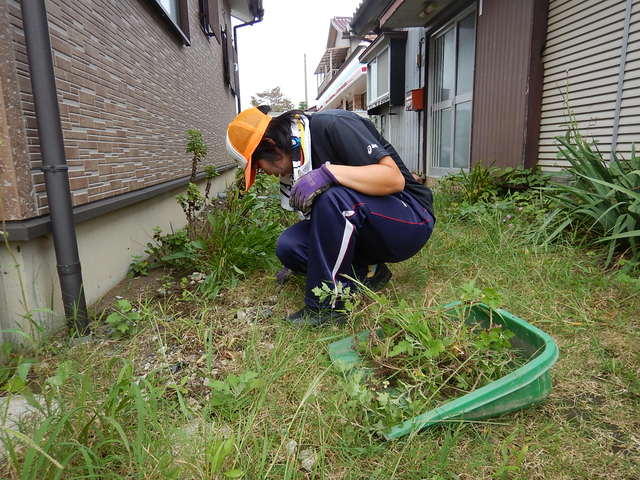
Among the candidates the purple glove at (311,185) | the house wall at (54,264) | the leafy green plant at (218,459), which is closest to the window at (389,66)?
the house wall at (54,264)

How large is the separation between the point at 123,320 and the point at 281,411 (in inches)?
36.3

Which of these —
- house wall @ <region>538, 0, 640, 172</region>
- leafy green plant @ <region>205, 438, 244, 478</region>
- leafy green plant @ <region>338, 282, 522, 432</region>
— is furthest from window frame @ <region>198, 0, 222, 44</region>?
leafy green plant @ <region>205, 438, 244, 478</region>

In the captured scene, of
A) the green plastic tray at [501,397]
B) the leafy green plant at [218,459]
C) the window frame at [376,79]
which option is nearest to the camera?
the leafy green plant at [218,459]

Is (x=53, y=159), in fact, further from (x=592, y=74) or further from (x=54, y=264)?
(x=592, y=74)

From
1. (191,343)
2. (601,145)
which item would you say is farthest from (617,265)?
(191,343)

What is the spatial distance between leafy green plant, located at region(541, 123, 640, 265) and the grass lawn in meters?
0.43

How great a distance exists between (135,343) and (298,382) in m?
0.73

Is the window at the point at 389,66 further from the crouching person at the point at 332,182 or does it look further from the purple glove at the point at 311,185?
the purple glove at the point at 311,185

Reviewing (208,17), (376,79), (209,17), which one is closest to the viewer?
(208,17)

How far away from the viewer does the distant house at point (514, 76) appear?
9.37ft

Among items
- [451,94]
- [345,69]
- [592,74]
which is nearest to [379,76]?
[451,94]

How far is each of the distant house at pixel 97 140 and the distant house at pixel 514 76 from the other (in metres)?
3.17

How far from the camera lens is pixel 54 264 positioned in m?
1.63

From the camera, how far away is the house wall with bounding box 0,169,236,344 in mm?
1459
